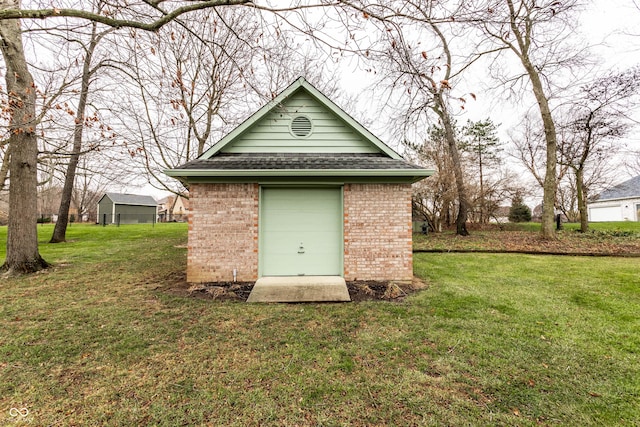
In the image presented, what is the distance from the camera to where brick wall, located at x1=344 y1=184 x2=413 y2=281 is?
6.50 m

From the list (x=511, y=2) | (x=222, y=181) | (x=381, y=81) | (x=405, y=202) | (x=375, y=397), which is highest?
(x=511, y=2)

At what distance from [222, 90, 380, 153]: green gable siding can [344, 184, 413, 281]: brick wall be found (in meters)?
1.65

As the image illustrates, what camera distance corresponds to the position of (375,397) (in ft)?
8.51

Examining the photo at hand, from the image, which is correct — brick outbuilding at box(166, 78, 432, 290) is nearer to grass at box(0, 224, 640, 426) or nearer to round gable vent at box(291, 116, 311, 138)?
round gable vent at box(291, 116, 311, 138)

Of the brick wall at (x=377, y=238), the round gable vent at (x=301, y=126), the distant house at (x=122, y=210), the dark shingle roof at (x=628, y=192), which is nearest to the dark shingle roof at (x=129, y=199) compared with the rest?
the distant house at (x=122, y=210)

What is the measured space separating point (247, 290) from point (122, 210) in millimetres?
38881

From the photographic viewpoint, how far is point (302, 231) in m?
6.69

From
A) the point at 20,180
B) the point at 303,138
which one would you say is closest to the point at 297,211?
the point at 303,138

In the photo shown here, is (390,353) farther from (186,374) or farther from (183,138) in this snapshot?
(183,138)

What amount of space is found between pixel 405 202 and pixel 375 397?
4718 mm

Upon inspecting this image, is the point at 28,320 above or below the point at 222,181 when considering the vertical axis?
below

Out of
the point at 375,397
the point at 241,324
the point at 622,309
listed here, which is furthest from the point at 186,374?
the point at 622,309

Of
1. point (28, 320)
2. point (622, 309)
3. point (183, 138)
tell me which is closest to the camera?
point (28, 320)

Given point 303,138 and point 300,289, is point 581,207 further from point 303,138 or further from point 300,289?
point 300,289
